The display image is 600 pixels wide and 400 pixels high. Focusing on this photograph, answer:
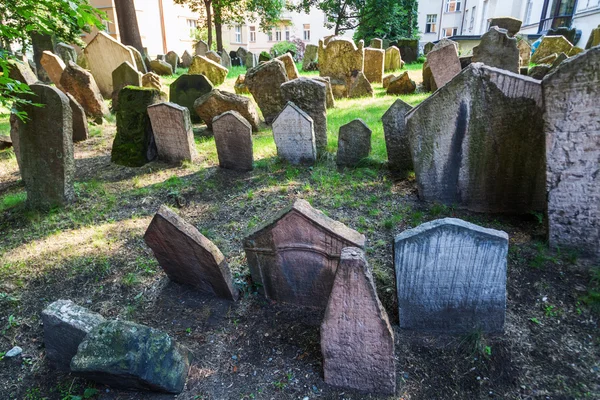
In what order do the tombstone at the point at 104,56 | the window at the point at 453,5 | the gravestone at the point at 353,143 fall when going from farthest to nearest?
the window at the point at 453,5, the tombstone at the point at 104,56, the gravestone at the point at 353,143

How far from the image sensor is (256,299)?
3.11m

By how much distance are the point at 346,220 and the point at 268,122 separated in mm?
4841

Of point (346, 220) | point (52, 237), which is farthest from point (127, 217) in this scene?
point (346, 220)

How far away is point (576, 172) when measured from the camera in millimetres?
3094

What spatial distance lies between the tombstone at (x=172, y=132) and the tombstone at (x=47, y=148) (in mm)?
1481

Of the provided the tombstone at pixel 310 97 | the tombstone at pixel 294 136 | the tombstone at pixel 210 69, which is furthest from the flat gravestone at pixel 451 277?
the tombstone at pixel 210 69

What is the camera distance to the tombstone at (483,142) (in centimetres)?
362

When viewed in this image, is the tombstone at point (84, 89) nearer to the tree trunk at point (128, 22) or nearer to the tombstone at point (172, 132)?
the tombstone at point (172, 132)

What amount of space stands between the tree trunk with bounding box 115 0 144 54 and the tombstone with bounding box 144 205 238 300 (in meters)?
13.9

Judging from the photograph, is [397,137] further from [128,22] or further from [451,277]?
[128,22]

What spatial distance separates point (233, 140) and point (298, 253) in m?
3.24

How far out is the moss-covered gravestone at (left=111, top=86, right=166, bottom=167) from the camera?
6.11 metres

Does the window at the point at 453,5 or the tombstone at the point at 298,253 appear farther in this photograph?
the window at the point at 453,5

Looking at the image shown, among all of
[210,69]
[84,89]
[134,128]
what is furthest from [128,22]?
[134,128]
